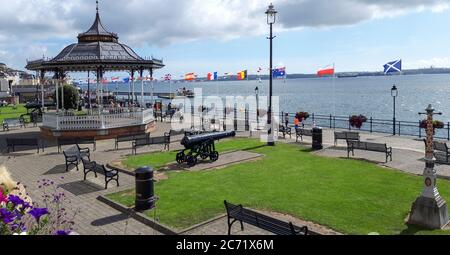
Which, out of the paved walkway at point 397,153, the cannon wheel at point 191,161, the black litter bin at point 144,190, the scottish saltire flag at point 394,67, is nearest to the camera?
the black litter bin at point 144,190

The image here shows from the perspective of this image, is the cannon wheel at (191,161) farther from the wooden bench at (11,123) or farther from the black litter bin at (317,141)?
the wooden bench at (11,123)

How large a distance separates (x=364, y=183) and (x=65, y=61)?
20.6 metres

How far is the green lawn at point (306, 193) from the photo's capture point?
31.6 feet

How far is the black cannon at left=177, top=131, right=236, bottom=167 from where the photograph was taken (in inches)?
643

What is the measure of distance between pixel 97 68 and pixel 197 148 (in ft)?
42.3

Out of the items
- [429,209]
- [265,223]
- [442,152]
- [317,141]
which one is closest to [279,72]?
[317,141]

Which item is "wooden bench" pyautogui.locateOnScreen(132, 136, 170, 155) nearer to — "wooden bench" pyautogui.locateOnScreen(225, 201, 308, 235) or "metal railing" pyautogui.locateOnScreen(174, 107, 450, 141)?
"metal railing" pyautogui.locateOnScreen(174, 107, 450, 141)

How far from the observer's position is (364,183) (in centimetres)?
1280

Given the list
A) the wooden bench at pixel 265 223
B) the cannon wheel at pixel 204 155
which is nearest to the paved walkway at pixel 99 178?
the wooden bench at pixel 265 223

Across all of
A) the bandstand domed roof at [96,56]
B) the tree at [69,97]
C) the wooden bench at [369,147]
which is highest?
the bandstand domed roof at [96,56]

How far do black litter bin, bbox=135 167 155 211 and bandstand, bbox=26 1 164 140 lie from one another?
1443 cm

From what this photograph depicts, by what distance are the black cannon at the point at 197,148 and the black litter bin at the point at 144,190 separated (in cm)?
538
